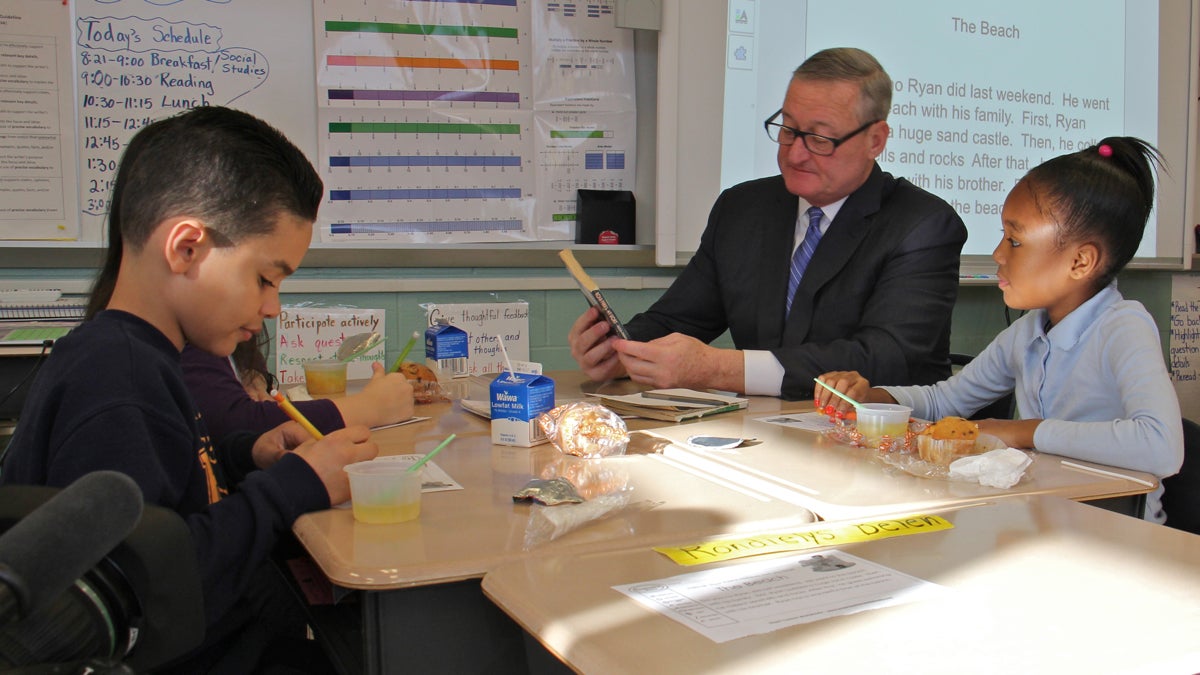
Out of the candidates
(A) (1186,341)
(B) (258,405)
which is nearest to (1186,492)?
(B) (258,405)

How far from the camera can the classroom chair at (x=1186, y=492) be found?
4.75ft

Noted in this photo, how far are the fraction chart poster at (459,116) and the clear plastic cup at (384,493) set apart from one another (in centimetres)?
196

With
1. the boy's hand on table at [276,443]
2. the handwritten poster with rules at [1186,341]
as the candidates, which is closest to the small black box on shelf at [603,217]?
the boy's hand on table at [276,443]

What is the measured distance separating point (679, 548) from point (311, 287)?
2138 millimetres

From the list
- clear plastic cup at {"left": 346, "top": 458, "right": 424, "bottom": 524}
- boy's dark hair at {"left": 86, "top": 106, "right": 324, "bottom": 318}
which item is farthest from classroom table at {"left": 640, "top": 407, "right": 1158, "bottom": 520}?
boy's dark hair at {"left": 86, "top": 106, "right": 324, "bottom": 318}

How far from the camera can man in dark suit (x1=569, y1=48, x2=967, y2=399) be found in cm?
196

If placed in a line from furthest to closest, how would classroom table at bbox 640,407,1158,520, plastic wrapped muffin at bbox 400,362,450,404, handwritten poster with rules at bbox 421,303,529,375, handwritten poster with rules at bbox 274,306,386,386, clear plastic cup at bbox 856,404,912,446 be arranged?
handwritten poster with rules at bbox 421,303,529,375
handwritten poster with rules at bbox 274,306,386,386
plastic wrapped muffin at bbox 400,362,450,404
clear plastic cup at bbox 856,404,912,446
classroom table at bbox 640,407,1158,520

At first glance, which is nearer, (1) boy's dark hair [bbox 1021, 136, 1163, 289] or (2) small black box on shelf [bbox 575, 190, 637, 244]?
(1) boy's dark hair [bbox 1021, 136, 1163, 289]

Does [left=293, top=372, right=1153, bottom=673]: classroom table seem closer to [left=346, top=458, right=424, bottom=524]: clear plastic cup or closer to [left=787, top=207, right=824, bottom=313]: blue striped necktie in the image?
[left=346, top=458, right=424, bottom=524]: clear plastic cup

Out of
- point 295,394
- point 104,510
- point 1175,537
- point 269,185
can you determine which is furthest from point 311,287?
point 104,510

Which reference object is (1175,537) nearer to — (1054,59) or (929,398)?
(929,398)

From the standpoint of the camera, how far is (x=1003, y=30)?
3.55 m

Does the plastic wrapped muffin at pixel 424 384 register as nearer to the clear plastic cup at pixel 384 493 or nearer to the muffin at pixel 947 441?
the clear plastic cup at pixel 384 493

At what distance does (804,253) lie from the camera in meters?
2.32
